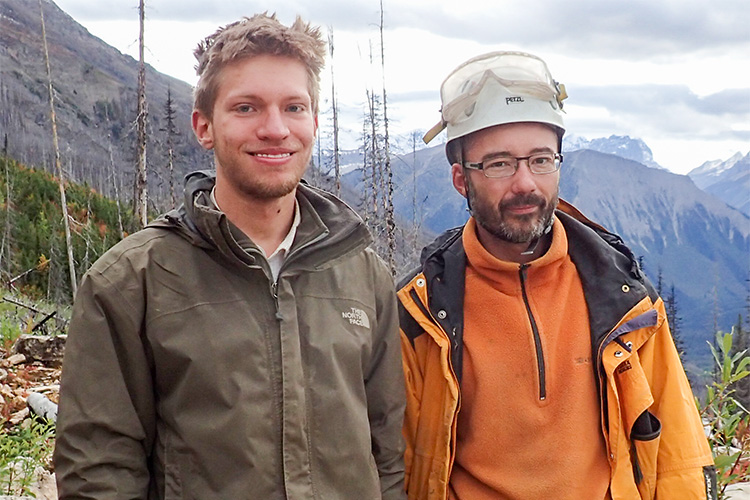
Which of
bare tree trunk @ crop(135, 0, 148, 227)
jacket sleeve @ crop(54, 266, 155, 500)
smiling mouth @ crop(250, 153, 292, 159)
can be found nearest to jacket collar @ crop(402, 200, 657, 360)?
smiling mouth @ crop(250, 153, 292, 159)

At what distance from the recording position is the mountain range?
71.2 meters

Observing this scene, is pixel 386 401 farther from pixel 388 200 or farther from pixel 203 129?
pixel 388 200

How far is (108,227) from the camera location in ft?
82.2

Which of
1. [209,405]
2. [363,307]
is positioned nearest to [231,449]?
[209,405]

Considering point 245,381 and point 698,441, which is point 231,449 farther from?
point 698,441

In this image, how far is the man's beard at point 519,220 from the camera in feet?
10.2

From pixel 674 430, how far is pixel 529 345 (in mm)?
712

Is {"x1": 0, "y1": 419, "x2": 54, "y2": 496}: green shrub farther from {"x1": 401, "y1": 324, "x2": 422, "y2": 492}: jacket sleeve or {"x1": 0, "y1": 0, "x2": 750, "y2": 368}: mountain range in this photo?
{"x1": 0, "y1": 0, "x2": 750, "y2": 368}: mountain range

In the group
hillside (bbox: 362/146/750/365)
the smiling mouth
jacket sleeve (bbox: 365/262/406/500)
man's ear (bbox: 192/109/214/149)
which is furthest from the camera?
hillside (bbox: 362/146/750/365)

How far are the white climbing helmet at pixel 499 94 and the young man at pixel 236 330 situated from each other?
83 centimetres

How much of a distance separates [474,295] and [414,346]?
38 cm

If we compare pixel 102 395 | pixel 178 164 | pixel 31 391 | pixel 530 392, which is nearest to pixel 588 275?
pixel 530 392

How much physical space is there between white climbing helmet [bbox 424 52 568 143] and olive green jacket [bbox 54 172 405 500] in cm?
108

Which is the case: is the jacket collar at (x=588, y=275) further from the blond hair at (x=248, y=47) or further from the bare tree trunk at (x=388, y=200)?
the bare tree trunk at (x=388, y=200)
